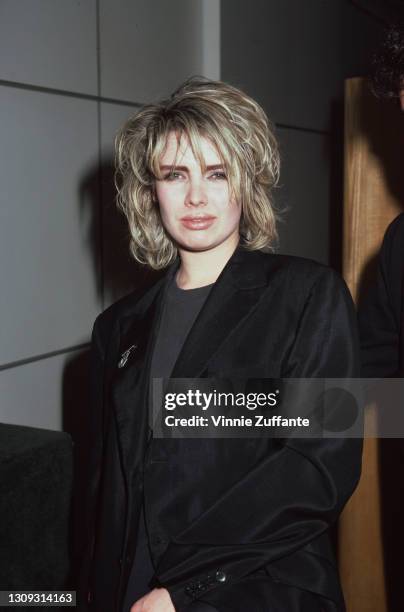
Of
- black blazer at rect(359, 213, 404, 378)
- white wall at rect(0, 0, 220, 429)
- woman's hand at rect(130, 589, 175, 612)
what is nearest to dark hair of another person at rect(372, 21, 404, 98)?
black blazer at rect(359, 213, 404, 378)

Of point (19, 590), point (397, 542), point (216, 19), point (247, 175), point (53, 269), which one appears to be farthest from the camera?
point (216, 19)

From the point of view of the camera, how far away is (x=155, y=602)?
4.09ft

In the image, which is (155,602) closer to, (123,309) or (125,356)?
(125,356)

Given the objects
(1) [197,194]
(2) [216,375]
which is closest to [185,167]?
(1) [197,194]

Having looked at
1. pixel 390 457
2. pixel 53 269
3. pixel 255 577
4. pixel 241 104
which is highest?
pixel 241 104

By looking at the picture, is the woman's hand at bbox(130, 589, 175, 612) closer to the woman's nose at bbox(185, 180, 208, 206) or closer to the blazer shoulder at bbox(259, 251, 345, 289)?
the blazer shoulder at bbox(259, 251, 345, 289)

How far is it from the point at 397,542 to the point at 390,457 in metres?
0.28

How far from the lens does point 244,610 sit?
121 cm

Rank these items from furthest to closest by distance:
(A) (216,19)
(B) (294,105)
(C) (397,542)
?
1. (B) (294,105)
2. (A) (216,19)
3. (C) (397,542)

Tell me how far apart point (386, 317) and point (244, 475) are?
27.1 inches

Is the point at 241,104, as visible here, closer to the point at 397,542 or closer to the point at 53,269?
the point at 53,269

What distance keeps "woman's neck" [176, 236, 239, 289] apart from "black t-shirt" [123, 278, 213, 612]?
0.02m

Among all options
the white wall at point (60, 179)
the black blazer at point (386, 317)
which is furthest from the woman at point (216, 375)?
the white wall at point (60, 179)

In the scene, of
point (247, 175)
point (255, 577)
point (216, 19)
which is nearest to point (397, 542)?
point (255, 577)
